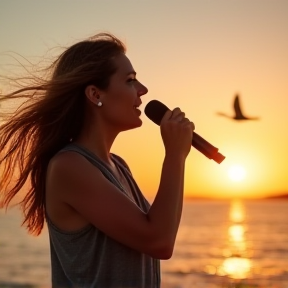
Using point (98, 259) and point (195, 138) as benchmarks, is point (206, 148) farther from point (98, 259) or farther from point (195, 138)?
point (98, 259)

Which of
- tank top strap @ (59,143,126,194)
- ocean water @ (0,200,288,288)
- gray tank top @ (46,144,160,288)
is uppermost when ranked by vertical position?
ocean water @ (0,200,288,288)

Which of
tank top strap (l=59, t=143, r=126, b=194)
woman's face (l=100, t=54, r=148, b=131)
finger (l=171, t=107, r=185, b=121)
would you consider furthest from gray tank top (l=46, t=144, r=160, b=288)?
finger (l=171, t=107, r=185, b=121)

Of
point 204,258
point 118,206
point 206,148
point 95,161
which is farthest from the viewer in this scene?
point 204,258

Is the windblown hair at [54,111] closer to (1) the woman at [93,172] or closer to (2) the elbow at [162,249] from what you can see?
(1) the woman at [93,172]

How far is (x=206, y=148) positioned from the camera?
2.28 meters

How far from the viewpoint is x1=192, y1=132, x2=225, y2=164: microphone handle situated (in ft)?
7.48

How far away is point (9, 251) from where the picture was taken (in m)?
26.1

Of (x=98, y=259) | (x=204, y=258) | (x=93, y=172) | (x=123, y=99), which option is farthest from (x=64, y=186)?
(x=204, y=258)

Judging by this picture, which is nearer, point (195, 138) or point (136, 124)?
point (136, 124)

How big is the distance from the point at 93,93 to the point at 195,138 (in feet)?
1.16

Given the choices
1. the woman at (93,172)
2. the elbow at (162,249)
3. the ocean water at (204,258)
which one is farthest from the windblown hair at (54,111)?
the ocean water at (204,258)

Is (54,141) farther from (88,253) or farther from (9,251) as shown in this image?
(9,251)

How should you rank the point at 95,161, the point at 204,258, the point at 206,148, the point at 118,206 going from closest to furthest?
the point at 118,206 < the point at 95,161 < the point at 206,148 < the point at 204,258

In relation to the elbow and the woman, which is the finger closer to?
the woman
